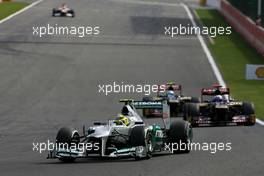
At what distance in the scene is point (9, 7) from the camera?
6550cm

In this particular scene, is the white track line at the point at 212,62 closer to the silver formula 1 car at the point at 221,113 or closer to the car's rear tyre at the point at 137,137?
the silver formula 1 car at the point at 221,113

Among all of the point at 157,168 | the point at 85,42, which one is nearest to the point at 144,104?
the point at 157,168

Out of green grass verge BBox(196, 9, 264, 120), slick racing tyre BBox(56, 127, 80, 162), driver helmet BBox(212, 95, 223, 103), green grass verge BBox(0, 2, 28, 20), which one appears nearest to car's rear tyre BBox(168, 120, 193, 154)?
slick racing tyre BBox(56, 127, 80, 162)

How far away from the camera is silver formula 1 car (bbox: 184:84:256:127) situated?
23.6 m

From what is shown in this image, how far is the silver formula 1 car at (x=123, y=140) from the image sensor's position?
1653cm

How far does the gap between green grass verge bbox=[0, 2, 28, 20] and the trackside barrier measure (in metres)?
14.4

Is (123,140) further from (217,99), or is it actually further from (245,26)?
(245,26)

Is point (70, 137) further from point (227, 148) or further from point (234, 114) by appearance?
point (234, 114)

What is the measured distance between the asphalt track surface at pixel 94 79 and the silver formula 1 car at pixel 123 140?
257 millimetres

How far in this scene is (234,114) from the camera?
23844mm

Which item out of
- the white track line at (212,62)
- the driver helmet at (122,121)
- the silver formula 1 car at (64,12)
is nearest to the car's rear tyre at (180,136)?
the driver helmet at (122,121)

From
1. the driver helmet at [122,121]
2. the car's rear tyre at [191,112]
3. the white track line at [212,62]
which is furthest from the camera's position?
the white track line at [212,62]

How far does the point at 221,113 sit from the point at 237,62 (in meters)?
18.8

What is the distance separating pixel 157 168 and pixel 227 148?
11.8ft
